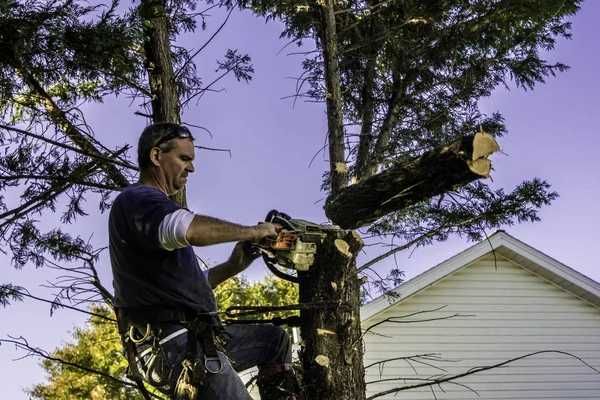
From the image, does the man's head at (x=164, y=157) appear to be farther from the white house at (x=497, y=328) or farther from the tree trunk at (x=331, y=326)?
the white house at (x=497, y=328)

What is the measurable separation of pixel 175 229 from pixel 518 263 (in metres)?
11.9

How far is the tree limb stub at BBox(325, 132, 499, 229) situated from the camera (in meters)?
4.54

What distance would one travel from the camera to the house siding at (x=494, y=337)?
12914mm

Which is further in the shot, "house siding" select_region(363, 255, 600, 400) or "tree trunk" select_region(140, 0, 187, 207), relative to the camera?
"house siding" select_region(363, 255, 600, 400)

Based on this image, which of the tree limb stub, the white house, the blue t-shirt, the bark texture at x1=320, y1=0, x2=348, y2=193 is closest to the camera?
the blue t-shirt

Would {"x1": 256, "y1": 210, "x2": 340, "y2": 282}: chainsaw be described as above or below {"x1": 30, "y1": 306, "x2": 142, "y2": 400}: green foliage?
below

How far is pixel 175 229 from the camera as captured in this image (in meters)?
3.33

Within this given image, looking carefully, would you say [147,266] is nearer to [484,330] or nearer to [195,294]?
[195,294]

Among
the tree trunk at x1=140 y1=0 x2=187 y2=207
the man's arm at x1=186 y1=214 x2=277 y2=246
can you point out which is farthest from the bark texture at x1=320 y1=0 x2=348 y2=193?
the man's arm at x1=186 y1=214 x2=277 y2=246

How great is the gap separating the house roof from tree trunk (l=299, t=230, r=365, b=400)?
8.14 m

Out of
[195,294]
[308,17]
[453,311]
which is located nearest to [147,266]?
[195,294]

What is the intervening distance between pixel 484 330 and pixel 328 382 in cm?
976

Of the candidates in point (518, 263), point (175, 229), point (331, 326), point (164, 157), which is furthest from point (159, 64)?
point (518, 263)

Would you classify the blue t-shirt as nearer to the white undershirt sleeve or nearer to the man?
the man
